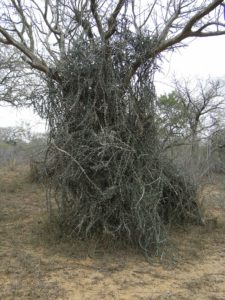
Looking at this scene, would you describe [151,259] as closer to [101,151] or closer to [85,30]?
[101,151]

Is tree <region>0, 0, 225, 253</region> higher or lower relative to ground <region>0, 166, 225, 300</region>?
higher

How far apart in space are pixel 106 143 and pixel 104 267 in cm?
169

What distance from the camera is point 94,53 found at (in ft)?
21.4

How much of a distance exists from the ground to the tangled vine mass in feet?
1.23

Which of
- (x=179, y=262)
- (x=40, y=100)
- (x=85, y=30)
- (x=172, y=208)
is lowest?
(x=179, y=262)

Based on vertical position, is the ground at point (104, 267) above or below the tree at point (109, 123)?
below

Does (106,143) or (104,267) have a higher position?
(106,143)

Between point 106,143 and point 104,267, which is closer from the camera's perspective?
point 104,267

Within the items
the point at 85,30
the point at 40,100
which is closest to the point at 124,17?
the point at 85,30

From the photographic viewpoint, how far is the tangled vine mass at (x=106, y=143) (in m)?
6.30

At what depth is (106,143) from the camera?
6.05 metres

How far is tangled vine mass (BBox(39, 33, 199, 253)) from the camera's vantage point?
630cm

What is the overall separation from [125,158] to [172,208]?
2083 millimetres

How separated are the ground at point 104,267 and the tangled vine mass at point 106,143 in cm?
37
